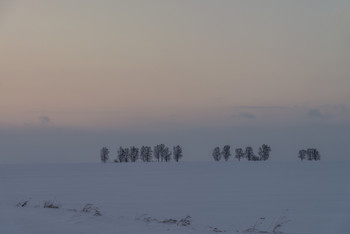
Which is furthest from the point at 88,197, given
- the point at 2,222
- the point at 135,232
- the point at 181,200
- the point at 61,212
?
the point at 135,232

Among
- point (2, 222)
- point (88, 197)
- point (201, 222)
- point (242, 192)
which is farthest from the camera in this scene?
point (242, 192)

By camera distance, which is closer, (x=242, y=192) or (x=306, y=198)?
(x=306, y=198)

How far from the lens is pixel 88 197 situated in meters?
18.8

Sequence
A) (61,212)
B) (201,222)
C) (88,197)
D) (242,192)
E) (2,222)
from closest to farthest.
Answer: (2,222)
(61,212)
(201,222)
(88,197)
(242,192)

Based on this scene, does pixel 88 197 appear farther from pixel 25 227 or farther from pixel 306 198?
pixel 25 227

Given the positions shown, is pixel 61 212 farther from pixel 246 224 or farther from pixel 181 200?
pixel 181 200

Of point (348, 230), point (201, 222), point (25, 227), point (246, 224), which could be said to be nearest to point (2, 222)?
point (25, 227)

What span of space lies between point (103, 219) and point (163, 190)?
12.1 metres

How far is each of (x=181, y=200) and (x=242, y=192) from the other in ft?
13.5

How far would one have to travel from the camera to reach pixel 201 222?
40.8ft

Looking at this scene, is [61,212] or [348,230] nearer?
[61,212]

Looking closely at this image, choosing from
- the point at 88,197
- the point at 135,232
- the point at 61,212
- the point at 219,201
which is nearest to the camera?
the point at 135,232

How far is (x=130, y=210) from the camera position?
14.6 metres

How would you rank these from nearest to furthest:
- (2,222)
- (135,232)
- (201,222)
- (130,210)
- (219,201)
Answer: (135,232), (2,222), (201,222), (130,210), (219,201)
